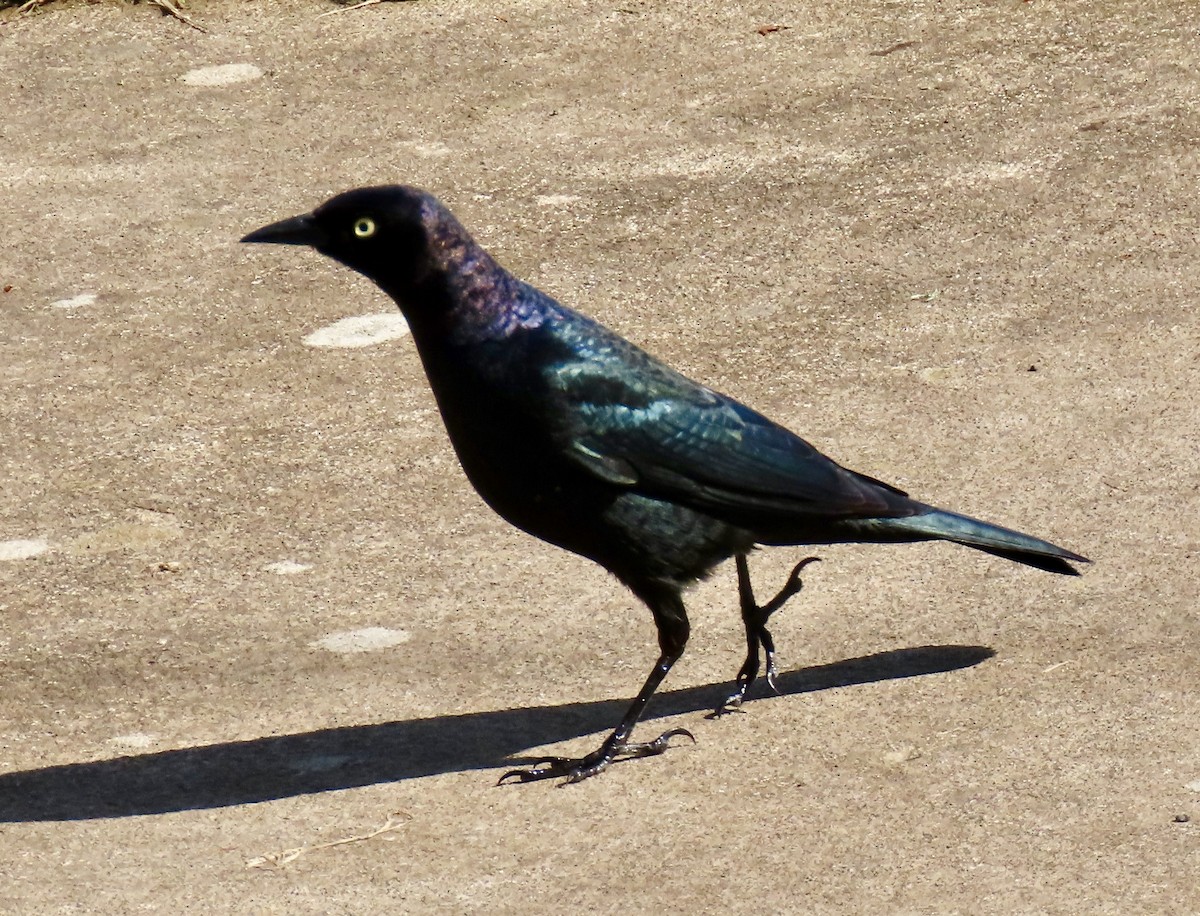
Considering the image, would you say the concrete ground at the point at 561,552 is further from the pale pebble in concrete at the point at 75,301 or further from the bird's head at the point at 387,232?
the bird's head at the point at 387,232

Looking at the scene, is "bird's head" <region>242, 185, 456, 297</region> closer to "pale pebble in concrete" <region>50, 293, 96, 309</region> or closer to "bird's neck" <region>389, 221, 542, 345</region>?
"bird's neck" <region>389, 221, 542, 345</region>

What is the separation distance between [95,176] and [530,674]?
340 cm

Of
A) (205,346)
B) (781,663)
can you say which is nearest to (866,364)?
(781,663)

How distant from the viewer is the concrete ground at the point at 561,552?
3.89 metres

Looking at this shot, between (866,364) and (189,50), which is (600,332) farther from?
(189,50)

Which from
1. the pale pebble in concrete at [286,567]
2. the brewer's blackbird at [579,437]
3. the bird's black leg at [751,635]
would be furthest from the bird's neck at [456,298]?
the pale pebble in concrete at [286,567]

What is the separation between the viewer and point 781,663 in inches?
181

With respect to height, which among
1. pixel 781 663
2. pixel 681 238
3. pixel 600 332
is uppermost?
pixel 600 332

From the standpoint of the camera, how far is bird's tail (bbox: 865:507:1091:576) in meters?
4.41

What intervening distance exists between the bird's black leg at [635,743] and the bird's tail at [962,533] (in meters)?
0.51

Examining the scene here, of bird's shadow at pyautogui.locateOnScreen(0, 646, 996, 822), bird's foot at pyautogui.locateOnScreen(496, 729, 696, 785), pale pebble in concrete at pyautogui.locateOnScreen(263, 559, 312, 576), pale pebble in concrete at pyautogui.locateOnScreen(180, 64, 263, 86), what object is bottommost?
bird's shadow at pyautogui.locateOnScreen(0, 646, 996, 822)

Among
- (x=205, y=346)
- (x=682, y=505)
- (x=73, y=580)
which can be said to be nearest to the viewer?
(x=682, y=505)

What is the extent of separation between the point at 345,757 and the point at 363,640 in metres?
0.49

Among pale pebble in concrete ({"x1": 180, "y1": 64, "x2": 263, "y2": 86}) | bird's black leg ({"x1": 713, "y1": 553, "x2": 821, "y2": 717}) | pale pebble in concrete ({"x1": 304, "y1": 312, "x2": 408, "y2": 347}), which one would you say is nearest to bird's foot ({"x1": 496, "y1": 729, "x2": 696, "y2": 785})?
bird's black leg ({"x1": 713, "y1": 553, "x2": 821, "y2": 717})
